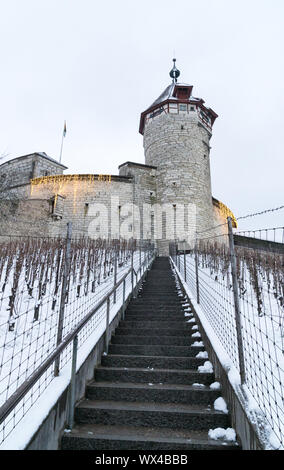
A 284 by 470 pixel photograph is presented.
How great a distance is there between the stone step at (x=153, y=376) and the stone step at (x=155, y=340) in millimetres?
660

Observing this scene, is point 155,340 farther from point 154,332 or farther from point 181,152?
point 181,152

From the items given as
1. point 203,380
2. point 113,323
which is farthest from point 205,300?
point 203,380

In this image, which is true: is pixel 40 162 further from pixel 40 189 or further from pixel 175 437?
pixel 175 437

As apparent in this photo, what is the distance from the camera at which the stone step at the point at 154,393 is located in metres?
2.44

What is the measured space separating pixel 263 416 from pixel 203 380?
966mm

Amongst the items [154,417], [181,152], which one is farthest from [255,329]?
[181,152]

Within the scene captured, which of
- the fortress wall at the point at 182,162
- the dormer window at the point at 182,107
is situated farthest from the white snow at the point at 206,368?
the dormer window at the point at 182,107

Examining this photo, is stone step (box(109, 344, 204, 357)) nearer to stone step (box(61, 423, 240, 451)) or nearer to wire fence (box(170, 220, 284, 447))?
wire fence (box(170, 220, 284, 447))

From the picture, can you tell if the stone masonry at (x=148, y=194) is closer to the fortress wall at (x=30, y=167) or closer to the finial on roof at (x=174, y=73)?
the fortress wall at (x=30, y=167)

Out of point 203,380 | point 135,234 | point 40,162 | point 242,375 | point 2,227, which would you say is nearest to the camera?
point 242,375

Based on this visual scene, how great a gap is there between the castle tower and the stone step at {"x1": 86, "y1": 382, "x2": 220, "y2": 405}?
50.1ft

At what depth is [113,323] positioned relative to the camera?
369cm

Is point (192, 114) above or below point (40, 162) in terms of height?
above

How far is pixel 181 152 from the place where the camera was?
63.0 feet
